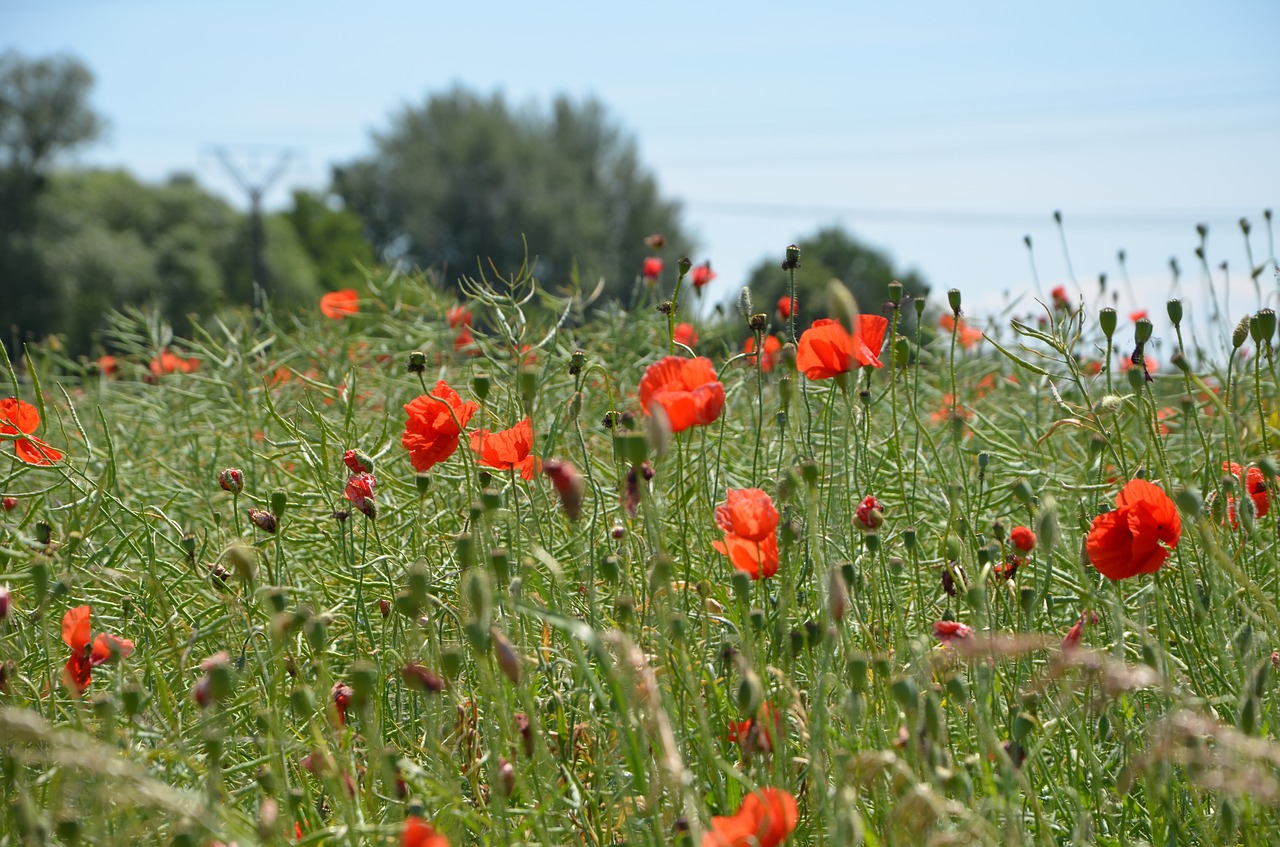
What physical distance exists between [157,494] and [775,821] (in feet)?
6.10

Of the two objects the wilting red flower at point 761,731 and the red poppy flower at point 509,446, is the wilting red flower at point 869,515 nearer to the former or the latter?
the wilting red flower at point 761,731

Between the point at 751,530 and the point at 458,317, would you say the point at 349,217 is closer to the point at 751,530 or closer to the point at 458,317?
the point at 458,317

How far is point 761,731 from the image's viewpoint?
3.90 feet

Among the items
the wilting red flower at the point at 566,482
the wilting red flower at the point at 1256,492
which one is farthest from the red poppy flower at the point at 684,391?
the wilting red flower at the point at 1256,492

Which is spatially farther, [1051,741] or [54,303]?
[54,303]

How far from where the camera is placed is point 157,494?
2.43 meters

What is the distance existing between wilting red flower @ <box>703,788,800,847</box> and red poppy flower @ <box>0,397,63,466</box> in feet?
4.09

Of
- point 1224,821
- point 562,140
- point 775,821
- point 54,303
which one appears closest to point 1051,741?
point 1224,821

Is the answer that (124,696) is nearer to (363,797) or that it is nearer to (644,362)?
(363,797)

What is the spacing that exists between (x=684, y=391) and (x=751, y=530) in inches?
6.9

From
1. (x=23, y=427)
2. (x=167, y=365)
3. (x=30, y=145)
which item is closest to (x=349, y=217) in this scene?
(x=30, y=145)

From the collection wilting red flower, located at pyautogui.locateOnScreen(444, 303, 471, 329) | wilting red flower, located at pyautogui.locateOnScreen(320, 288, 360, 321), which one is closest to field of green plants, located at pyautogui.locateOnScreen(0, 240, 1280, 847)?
wilting red flower, located at pyautogui.locateOnScreen(444, 303, 471, 329)

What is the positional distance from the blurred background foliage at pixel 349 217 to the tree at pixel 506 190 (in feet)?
0.13

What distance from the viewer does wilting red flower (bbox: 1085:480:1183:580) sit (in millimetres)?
1302
